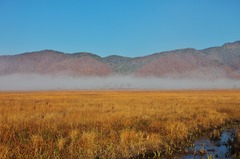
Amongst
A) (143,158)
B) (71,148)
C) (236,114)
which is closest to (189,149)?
(143,158)

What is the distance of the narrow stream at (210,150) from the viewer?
1216 cm

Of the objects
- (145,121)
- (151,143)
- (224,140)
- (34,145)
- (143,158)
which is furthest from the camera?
(145,121)

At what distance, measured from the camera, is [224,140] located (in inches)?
619

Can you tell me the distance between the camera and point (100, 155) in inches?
441

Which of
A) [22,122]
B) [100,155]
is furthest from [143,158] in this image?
[22,122]

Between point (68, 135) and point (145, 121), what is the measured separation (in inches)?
285

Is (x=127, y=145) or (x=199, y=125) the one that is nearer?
(x=127, y=145)

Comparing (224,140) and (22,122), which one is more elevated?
(22,122)

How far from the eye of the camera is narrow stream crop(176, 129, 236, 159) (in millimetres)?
12156

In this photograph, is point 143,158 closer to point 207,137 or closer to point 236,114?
point 207,137

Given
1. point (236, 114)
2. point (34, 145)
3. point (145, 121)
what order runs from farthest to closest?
point (236, 114) < point (145, 121) < point (34, 145)

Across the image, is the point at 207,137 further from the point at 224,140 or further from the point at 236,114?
the point at 236,114

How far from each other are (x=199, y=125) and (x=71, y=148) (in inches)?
466

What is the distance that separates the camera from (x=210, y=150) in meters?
13.3
